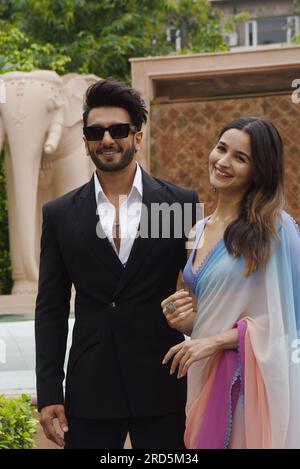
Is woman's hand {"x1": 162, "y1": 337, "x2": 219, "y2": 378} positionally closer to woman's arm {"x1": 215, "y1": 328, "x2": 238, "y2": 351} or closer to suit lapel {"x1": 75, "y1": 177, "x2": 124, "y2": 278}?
woman's arm {"x1": 215, "y1": 328, "x2": 238, "y2": 351}

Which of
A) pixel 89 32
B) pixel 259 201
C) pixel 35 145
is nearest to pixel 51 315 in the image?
pixel 259 201

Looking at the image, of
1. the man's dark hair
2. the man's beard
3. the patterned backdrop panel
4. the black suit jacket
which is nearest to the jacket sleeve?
the black suit jacket

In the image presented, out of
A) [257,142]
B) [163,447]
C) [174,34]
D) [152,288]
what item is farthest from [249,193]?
[174,34]

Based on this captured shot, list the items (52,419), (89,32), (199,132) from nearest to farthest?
(52,419), (199,132), (89,32)

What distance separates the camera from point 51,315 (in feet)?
9.53

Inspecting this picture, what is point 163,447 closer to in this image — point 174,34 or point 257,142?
point 257,142

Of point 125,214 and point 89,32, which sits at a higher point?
point 89,32

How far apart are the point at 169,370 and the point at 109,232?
1.37 ft

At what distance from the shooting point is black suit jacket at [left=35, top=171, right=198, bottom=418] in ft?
9.21

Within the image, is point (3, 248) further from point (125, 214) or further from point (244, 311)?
point (244, 311)

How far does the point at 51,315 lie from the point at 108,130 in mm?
554

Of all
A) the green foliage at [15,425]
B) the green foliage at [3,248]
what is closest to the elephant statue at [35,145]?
the green foliage at [3,248]

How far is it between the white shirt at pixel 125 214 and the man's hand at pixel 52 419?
45 centimetres

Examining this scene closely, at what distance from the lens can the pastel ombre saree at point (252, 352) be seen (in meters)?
2.45
